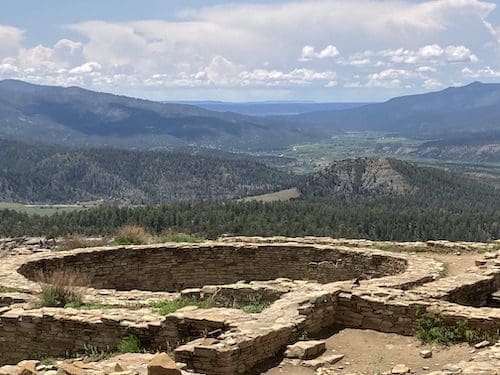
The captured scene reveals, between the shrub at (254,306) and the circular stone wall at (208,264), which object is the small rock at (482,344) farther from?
the circular stone wall at (208,264)

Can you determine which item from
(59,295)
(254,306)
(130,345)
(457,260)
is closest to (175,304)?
(254,306)

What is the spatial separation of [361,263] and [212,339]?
430 inches

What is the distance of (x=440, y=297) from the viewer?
49.4 ft

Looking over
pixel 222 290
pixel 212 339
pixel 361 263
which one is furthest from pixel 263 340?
Answer: pixel 361 263

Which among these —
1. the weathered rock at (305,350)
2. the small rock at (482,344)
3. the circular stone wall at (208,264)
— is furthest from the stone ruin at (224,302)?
the small rock at (482,344)

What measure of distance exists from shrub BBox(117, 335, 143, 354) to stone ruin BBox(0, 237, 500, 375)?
4.5 inches

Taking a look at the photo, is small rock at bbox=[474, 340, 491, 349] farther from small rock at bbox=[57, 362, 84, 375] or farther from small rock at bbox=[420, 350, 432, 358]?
small rock at bbox=[57, 362, 84, 375]

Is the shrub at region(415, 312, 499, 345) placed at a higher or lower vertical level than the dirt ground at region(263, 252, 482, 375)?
higher

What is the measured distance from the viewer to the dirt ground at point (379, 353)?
39.0 ft

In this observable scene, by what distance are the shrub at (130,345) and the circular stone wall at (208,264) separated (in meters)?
8.55

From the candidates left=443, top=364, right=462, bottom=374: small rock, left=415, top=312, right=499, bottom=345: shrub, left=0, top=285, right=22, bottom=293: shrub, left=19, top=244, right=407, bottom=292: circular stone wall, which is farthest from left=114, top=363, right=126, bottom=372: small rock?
left=19, top=244, right=407, bottom=292: circular stone wall

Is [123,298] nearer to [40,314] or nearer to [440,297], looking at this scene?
[40,314]

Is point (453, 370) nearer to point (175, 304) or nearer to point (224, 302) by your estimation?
point (175, 304)

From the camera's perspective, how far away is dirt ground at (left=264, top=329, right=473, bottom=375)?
39.0 feet
